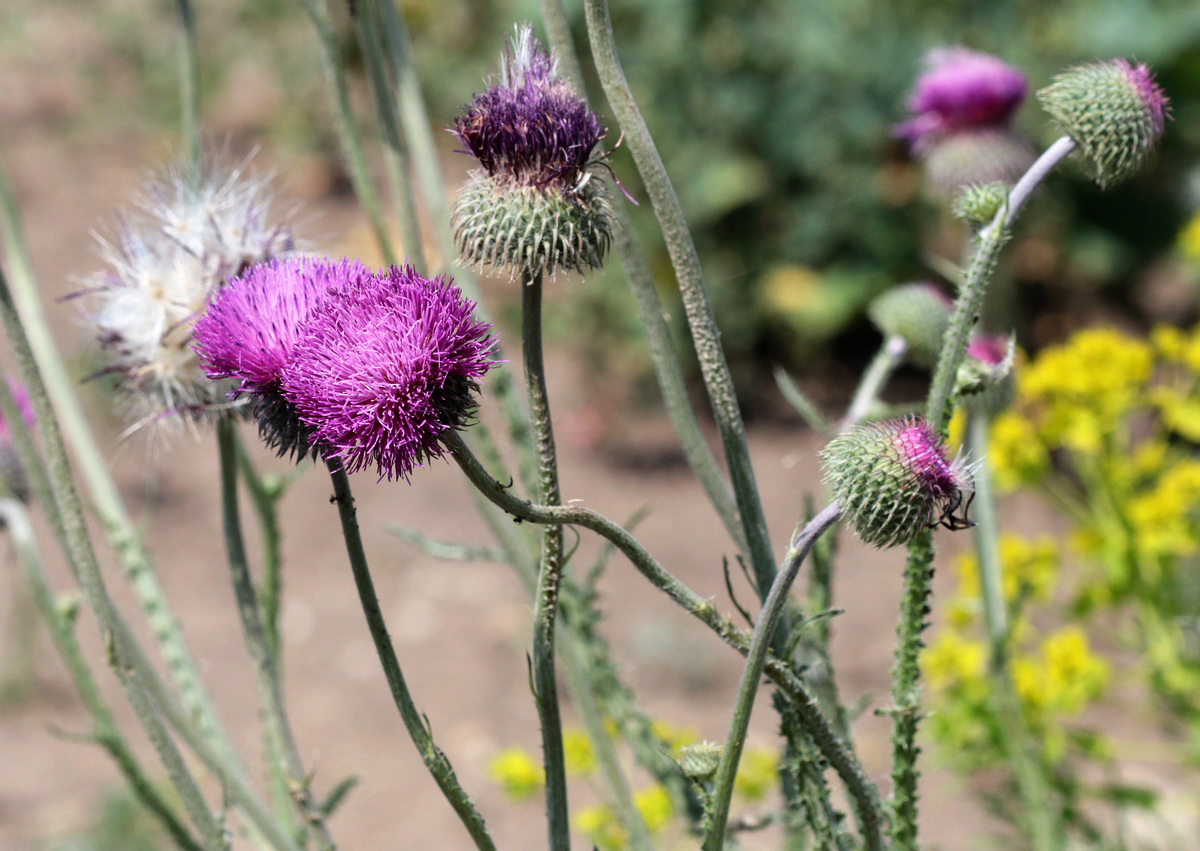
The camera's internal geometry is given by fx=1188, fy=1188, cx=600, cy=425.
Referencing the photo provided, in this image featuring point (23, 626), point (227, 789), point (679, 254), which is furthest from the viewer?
point (23, 626)

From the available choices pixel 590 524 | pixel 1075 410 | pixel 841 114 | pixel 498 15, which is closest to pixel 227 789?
pixel 590 524

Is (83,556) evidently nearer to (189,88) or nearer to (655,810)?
(189,88)

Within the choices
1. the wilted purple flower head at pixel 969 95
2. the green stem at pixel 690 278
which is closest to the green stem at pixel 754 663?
the green stem at pixel 690 278

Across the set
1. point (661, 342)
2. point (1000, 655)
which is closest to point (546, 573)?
point (661, 342)

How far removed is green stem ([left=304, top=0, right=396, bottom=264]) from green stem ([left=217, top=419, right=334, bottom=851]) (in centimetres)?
34

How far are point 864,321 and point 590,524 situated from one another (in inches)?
263

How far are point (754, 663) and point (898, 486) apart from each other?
211 mm

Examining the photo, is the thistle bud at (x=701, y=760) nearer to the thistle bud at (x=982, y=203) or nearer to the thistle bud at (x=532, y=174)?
the thistle bud at (x=532, y=174)

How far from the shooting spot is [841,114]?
276 inches

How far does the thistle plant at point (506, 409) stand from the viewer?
40.1 inches

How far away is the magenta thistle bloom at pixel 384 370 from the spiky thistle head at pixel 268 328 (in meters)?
0.05

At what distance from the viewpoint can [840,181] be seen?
711 centimetres

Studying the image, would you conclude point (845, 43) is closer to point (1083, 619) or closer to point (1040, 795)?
point (1083, 619)

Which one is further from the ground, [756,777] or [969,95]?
[969,95]
